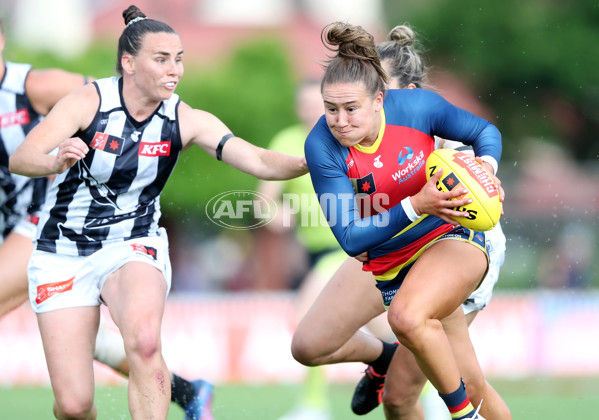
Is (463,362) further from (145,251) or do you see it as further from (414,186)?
(145,251)

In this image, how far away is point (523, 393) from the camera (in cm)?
1008

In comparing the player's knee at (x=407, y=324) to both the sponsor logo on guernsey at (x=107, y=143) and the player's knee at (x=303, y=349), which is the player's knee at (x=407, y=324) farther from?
the sponsor logo on guernsey at (x=107, y=143)

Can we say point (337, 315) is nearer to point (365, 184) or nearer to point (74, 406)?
point (365, 184)

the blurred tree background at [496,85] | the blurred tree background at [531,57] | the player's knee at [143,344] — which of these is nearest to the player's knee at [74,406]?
the player's knee at [143,344]

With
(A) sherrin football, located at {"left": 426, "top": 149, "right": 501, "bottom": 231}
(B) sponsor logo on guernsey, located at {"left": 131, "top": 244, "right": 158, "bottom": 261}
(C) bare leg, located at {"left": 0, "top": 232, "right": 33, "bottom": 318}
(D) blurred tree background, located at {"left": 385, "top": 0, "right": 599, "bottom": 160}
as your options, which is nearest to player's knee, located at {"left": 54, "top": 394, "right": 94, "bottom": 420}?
(B) sponsor logo on guernsey, located at {"left": 131, "top": 244, "right": 158, "bottom": 261}

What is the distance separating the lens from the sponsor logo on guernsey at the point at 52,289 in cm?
518

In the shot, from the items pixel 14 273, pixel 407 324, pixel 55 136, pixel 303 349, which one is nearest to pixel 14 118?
pixel 14 273

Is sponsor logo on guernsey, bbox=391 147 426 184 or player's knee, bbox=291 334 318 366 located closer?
sponsor logo on guernsey, bbox=391 147 426 184

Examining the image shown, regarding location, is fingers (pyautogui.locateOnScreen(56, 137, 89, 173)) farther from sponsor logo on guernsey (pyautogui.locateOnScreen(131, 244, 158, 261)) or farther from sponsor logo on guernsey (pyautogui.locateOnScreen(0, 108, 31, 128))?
sponsor logo on guernsey (pyautogui.locateOnScreen(0, 108, 31, 128))

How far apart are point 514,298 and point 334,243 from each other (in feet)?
15.5

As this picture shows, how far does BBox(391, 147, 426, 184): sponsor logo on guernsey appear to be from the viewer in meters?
4.77

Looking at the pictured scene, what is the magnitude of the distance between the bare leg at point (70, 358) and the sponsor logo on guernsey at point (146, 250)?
0.46m

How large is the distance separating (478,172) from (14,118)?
10.4 ft

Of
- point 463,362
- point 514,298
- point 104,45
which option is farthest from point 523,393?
point 104,45
